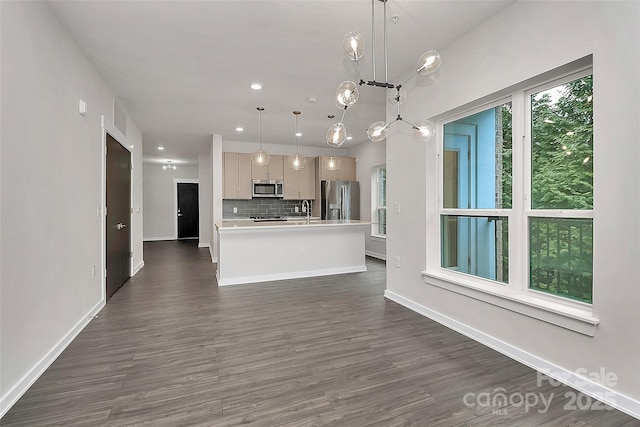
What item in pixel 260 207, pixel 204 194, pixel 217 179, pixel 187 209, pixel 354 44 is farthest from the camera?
pixel 187 209

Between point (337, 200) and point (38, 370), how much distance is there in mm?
5921

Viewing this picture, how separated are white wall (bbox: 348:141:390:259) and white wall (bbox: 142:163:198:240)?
6.94 meters

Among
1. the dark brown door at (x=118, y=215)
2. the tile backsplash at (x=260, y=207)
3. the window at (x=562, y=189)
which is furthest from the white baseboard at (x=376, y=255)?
the dark brown door at (x=118, y=215)

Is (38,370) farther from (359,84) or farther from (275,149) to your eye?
(275,149)

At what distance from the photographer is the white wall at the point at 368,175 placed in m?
7.00

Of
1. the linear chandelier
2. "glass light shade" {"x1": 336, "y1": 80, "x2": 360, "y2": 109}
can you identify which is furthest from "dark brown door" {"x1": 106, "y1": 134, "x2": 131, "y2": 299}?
"glass light shade" {"x1": 336, "y1": 80, "x2": 360, "y2": 109}

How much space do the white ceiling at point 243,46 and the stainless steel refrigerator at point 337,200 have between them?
2.58 metres

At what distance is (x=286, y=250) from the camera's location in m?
5.12

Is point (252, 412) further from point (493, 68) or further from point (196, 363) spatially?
point (493, 68)

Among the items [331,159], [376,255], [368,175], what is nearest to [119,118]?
[331,159]

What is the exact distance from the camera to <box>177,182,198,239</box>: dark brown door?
11.5 meters

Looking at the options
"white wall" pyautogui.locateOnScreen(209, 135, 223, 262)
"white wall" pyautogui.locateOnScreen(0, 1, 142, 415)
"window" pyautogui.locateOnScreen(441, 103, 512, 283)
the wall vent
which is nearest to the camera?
Answer: "white wall" pyautogui.locateOnScreen(0, 1, 142, 415)

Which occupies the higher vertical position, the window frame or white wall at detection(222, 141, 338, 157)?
white wall at detection(222, 141, 338, 157)

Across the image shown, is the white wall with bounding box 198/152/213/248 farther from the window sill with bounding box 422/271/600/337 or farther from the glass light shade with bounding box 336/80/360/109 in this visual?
the glass light shade with bounding box 336/80/360/109
